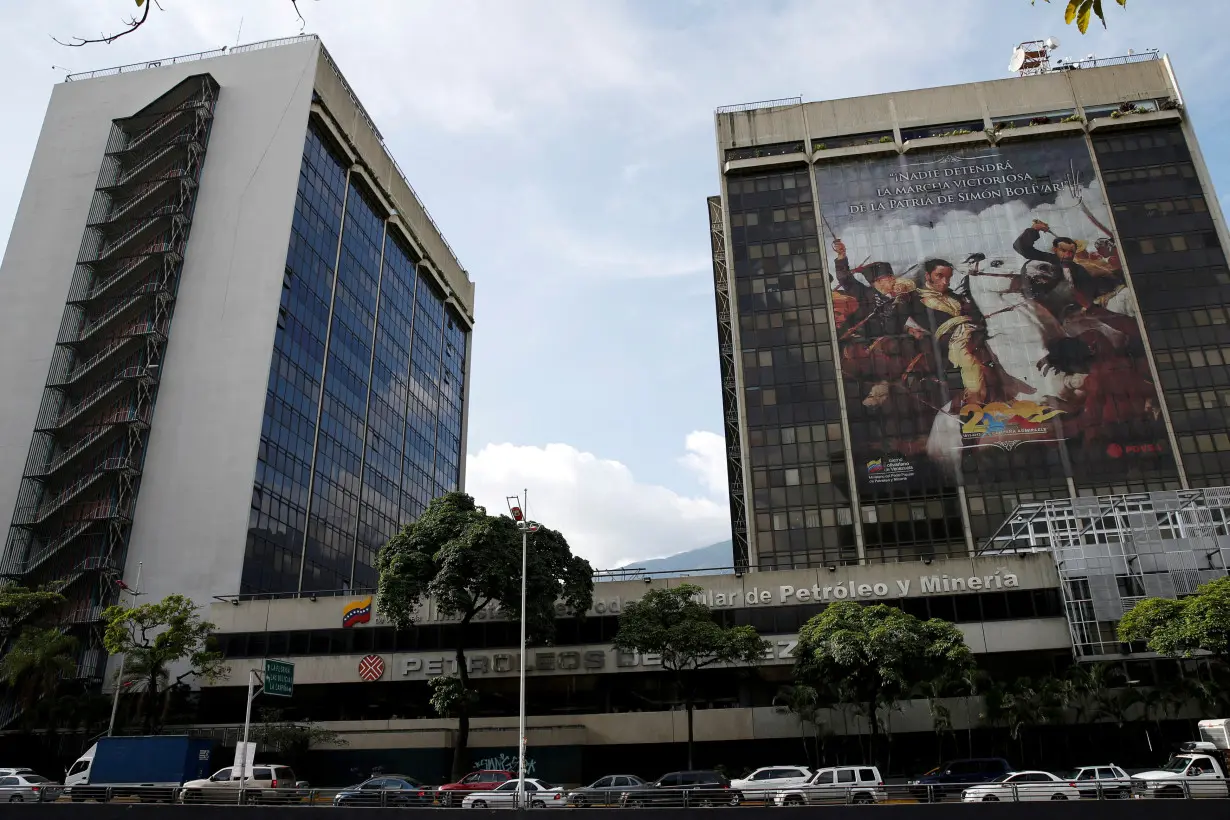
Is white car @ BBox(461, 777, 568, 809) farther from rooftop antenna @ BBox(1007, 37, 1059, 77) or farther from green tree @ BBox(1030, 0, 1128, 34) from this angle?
rooftop antenna @ BBox(1007, 37, 1059, 77)

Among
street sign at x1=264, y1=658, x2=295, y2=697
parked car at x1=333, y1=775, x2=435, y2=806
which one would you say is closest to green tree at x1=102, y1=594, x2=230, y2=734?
street sign at x1=264, y1=658, x2=295, y2=697

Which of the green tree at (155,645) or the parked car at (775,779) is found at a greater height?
the green tree at (155,645)

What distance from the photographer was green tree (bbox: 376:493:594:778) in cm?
4550

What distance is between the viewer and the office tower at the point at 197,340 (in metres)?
67.4

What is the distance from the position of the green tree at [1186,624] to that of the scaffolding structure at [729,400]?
44153mm

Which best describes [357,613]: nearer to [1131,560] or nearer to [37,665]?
[37,665]

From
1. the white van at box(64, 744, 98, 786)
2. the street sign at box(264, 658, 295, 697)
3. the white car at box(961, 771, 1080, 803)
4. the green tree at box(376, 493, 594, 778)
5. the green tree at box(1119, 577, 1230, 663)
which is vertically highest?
the green tree at box(376, 493, 594, 778)

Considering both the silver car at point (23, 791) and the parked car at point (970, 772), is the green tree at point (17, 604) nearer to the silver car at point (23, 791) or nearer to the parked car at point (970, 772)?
the silver car at point (23, 791)

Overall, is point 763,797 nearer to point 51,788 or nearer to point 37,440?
point 51,788

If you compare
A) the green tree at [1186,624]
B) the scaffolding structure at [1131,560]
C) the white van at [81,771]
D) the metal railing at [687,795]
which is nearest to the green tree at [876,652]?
the green tree at [1186,624]

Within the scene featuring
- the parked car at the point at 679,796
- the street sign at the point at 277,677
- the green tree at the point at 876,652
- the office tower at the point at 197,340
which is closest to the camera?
the parked car at the point at 679,796

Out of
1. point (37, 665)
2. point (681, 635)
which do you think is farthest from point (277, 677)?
point (37, 665)

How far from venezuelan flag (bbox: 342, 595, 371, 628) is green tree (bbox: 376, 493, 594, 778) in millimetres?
10255

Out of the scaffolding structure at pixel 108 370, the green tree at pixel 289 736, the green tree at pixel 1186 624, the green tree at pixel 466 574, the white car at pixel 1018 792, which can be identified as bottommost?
the white car at pixel 1018 792
